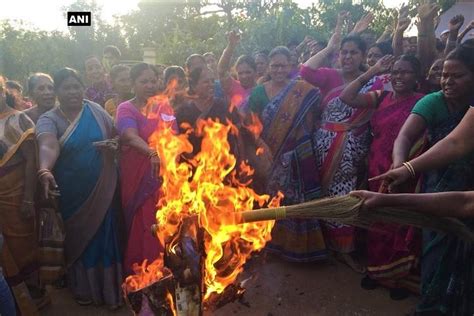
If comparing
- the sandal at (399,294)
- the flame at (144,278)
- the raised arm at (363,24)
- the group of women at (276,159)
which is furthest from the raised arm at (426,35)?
the flame at (144,278)

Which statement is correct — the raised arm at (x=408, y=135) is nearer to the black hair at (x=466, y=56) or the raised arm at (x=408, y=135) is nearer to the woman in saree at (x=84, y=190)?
the black hair at (x=466, y=56)

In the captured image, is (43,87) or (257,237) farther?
(43,87)

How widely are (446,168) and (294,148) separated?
1.91m

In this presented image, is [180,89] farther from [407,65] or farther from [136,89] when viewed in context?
[407,65]

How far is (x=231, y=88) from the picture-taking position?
238 inches

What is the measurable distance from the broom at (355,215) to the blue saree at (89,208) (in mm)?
2075

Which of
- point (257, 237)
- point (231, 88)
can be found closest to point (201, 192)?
point (257, 237)

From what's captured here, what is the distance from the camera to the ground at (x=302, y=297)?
4.04 m

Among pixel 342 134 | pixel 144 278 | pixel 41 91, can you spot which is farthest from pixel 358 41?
pixel 41 91

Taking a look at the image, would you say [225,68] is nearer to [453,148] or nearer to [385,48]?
[385,48]

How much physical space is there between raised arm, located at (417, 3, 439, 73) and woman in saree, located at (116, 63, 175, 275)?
292cm

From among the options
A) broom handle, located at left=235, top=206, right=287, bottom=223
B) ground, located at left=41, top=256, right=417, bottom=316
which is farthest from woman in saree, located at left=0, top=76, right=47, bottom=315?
broom handle, located at left=235, top=206, right=287, bottom=223

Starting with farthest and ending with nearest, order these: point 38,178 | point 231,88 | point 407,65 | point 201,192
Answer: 1. point 231,88
2. point 407,65
3. point 38,178
4. point 201,192

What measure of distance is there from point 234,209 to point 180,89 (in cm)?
236
